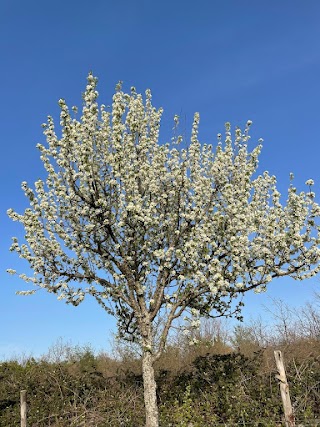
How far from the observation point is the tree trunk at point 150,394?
469 inches

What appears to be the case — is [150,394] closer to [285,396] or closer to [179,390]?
[179,390]

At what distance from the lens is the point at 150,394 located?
12.1 m

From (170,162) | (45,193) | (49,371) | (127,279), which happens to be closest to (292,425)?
(127,279)

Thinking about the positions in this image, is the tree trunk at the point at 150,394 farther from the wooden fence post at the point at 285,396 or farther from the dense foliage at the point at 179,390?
the wooden fence post at the point at 285,396

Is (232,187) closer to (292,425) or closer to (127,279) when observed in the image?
(127,279)

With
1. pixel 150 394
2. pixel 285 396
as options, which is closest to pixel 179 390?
pixel 150 394

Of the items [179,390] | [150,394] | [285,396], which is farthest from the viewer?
[179,390]

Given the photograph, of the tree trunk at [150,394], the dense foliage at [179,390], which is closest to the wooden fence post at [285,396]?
the dense foliage at [179,390]

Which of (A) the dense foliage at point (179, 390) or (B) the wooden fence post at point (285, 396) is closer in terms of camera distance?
(B) the wooden fence post at point (285, 396)

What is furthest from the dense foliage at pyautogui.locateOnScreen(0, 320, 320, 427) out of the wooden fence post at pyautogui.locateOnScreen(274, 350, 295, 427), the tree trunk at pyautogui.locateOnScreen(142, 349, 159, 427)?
the wooden fence post at pyautogui.locateOnScreen(274, 350, 295, 427)

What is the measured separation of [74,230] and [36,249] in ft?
3.94

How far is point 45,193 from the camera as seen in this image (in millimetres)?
13078

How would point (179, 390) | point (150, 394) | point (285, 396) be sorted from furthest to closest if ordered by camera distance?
point (179, 390) → point (150, 394) → point (285, 396)

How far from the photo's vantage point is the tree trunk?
11905 millimetres
